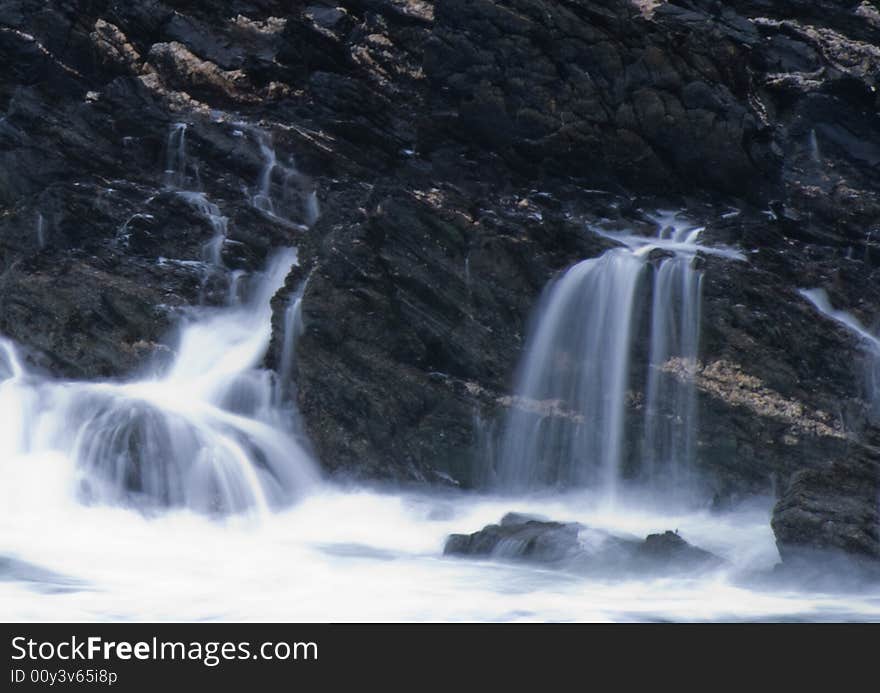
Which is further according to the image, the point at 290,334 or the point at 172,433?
the point at 290,334

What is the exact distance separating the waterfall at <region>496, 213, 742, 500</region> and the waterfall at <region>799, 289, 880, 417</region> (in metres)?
2.02

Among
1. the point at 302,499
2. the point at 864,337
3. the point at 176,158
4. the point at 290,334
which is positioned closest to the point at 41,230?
the point at 176,158

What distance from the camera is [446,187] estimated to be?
21.9 metres

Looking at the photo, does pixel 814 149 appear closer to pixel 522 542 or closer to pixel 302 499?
pixel 522 542

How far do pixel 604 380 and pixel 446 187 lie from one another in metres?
5.00

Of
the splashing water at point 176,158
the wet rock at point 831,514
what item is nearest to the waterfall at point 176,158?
the splashing water at point 176,158

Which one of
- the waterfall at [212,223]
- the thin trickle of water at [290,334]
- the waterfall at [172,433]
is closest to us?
the waterfall at [172,433]

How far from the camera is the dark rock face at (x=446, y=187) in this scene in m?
18.9

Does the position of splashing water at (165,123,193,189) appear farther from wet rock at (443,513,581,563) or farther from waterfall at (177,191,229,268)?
wet rock at (443,513,581,563)

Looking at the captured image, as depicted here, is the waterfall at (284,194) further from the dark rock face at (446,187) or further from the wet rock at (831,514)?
the wet rock at (831,514)

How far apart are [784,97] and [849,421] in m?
9.81

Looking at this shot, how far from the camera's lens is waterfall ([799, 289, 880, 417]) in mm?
18375

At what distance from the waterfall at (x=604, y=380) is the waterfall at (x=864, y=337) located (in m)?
2.02

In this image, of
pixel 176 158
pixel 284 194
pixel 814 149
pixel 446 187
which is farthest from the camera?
pixel 176 158
